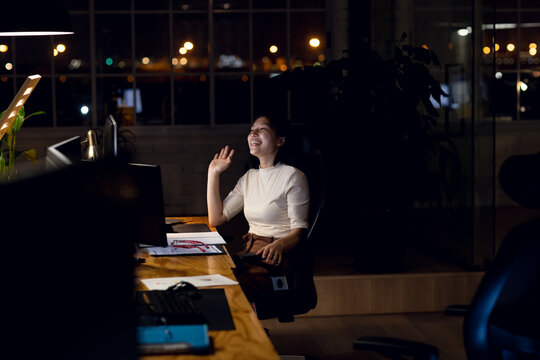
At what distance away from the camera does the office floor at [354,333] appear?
139 inches

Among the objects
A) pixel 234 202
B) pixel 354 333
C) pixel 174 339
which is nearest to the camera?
pixel 174 339

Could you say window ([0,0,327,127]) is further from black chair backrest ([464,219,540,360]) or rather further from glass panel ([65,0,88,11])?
black chair backrest ([464,219,540,360])

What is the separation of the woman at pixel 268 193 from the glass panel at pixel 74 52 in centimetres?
429

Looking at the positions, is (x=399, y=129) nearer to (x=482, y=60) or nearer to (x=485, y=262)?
(x=482, y=60)

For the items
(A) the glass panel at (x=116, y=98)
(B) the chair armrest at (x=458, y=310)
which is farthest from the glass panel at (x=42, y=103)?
(B) the chair armrest at (x=458, y=310)

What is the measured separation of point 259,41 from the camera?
7.16 m

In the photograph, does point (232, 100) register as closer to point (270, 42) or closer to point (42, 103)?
point (270, 42)

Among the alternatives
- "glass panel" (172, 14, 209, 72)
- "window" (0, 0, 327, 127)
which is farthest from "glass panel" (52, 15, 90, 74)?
"glass panel" (172, 14, 209, 72)

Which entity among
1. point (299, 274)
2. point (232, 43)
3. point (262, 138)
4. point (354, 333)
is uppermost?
point (232, 43)

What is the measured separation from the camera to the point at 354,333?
3871 millimetres

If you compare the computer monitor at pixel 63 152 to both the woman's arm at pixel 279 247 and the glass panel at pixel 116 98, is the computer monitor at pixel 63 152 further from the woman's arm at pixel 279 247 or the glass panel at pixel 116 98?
the glass panel at pixel 116 98

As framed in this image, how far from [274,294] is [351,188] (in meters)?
1.72

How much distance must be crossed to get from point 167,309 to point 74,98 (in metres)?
5.70

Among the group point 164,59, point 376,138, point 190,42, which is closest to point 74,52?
point 164,59
